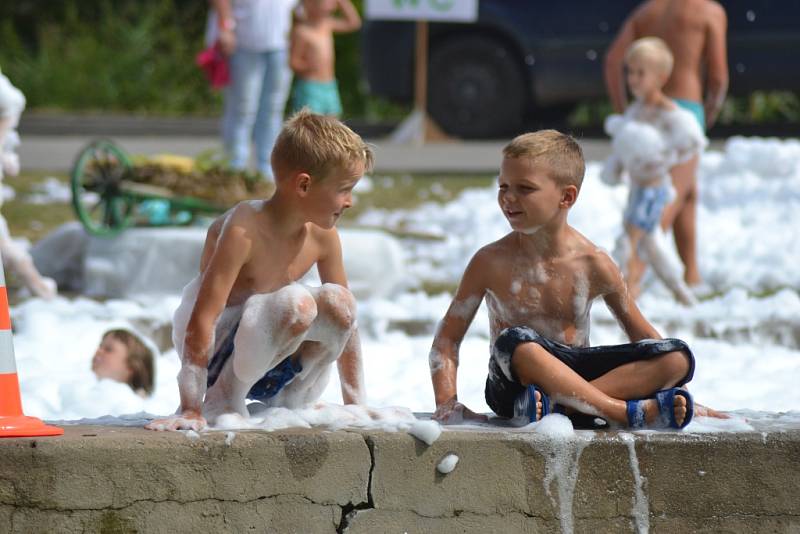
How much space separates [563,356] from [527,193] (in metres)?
0.46

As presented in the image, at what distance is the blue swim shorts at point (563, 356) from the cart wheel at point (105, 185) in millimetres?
4733

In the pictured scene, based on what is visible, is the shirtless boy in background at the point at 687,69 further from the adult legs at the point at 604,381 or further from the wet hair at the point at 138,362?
the adult legs at the point at 604,381

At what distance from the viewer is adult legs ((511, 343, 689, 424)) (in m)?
3.81

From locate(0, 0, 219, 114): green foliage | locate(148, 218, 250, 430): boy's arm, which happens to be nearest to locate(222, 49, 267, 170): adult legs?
locate(148, 218, 250, 430): boy's arm

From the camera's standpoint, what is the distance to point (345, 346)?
4078 mm

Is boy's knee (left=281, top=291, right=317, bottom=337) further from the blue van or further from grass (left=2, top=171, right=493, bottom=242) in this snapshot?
the blue van

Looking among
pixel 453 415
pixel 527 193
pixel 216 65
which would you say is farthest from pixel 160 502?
pixel 216 65

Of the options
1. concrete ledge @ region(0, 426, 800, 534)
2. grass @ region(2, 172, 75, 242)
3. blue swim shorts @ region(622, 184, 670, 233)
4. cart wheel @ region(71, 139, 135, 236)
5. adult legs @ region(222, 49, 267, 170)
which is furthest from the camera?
adult legs @ region(222, 49, 267, 170)

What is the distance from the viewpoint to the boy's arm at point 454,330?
13.2ft

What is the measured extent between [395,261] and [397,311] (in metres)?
0.65

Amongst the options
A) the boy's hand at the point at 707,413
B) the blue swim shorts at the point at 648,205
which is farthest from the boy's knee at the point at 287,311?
the blue swim shorts at the point at 648,205

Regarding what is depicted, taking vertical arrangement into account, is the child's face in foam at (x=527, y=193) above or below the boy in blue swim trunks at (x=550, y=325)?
above

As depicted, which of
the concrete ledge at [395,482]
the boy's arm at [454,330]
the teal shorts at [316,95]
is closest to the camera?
the concrete ledge at [395,482]

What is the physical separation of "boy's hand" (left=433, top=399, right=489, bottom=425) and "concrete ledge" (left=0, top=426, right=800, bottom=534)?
0.22 m
